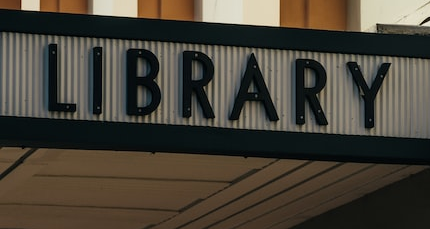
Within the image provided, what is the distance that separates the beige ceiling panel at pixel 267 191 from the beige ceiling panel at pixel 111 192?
1.62ft

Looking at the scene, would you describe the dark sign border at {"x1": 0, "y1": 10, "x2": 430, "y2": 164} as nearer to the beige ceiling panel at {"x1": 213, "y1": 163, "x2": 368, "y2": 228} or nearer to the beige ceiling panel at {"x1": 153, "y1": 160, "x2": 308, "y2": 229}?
the beige ceiling panel at {"x1": 153, "y1": 160, "x2": 308, "y2": 229}

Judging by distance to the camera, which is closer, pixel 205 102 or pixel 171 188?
pixel 205 102

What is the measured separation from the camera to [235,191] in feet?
43.8

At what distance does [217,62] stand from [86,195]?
3.35 meters

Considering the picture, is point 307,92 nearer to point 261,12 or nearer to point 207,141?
point 207,141

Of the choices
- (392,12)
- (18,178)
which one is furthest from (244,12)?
(18,178)

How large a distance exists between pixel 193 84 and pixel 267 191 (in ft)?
9.65

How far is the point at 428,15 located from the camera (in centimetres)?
1298

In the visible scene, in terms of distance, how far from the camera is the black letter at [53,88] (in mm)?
10398

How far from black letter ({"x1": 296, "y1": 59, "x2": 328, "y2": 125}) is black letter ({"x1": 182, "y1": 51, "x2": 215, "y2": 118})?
0.78 metres

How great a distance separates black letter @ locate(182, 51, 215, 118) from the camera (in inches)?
419

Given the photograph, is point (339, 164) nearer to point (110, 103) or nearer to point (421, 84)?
point (421, 84)

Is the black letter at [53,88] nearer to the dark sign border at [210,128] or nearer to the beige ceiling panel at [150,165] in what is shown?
the dark sign border at [210,128]

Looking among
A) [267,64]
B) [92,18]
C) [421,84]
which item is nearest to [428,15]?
[421,84]
